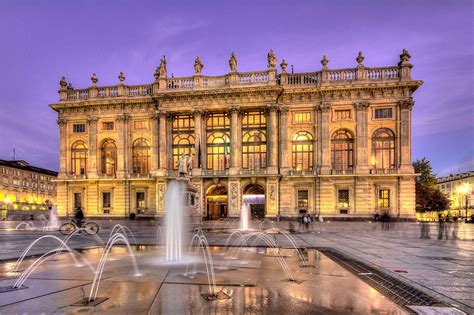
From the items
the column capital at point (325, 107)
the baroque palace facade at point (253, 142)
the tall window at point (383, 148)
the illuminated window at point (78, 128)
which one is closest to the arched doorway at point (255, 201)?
the baroque palace facade at point (253, 142)

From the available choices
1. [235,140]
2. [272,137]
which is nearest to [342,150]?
[272,137]

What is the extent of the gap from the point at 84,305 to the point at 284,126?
3852cm

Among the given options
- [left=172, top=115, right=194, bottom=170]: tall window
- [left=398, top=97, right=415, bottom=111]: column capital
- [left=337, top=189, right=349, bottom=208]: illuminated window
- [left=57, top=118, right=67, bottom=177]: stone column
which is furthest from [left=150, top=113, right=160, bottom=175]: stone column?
[left=398, top=97, right=415, bottom=111]: column capital

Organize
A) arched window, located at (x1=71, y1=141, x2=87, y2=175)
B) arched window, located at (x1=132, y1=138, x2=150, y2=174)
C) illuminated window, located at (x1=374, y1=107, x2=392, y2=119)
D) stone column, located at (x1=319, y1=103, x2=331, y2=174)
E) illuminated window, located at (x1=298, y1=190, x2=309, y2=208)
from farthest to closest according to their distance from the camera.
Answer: arched window, located at (x1=71, y1=141, x2=87, y2=175) < arched window, located at (x1=132, y1=138, x2=150, y2=174) < illuminated window, located at (x1=298, y1=190, x2=309, y2=208) < stone column, located at (x1=319, y1=103, x2=331, y2=174) < illuminated window, located at (x1=374, y1=107, x2=392, y2=119)

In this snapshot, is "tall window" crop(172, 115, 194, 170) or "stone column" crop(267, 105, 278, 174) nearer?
"stone column" crop(267, 105, 278, 174)

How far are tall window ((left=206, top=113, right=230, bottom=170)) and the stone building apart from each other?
1818 inches

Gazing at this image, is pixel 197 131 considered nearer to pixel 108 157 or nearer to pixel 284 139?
pixel 284 139

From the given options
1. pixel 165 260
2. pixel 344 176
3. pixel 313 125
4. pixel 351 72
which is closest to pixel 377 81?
pixel 351 72

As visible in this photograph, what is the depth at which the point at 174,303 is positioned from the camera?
5.78 meters

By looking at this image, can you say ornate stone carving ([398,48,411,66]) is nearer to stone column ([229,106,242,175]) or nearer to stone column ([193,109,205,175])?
stone column ([229,106,242,175])

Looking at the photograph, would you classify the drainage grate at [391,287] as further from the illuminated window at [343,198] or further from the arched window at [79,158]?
the arched window at [79,158]

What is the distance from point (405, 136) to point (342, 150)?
768 centimetres

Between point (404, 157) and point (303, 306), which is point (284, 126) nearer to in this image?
point (404, 157)

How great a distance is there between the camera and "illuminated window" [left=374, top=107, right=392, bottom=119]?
40.8 m
